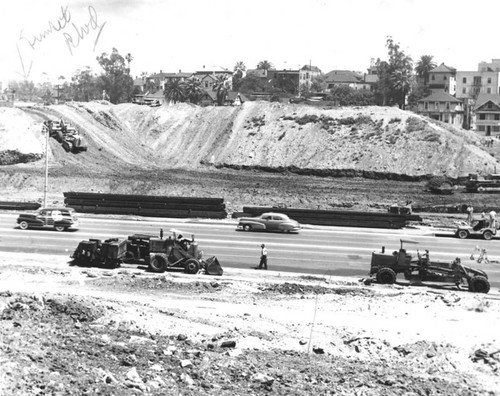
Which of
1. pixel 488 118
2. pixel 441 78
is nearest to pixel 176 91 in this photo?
pixel 488 118

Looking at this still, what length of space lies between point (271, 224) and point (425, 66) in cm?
11989

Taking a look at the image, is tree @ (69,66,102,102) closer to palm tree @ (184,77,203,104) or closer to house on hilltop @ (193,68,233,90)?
house on hilltop @ (193,68,233,90)

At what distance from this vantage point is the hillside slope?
64375 millimetres

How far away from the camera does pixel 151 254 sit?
1080 inches

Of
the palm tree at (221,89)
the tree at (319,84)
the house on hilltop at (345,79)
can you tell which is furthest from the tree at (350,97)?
the house on hilltop at (345,79)

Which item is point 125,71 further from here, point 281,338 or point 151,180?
point 281,338

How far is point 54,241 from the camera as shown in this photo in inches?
1332

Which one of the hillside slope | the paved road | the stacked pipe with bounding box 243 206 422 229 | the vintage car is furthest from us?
the hillside slope

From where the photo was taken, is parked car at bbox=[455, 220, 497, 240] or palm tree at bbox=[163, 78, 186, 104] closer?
parked car at bbox=[455, 220, 497, 240]

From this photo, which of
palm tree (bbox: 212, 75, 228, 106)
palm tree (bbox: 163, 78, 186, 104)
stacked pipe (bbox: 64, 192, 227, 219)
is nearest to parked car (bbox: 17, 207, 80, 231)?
stacked pipe (bbox: 64, 192, 227, 219)

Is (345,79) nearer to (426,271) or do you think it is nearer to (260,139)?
(260,139)

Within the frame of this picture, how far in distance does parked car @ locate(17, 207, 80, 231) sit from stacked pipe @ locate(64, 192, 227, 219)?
710 cm

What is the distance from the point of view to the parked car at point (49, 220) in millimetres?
36688

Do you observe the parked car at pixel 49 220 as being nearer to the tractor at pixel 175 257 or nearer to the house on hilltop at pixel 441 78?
the tractor at pixel 175 257
